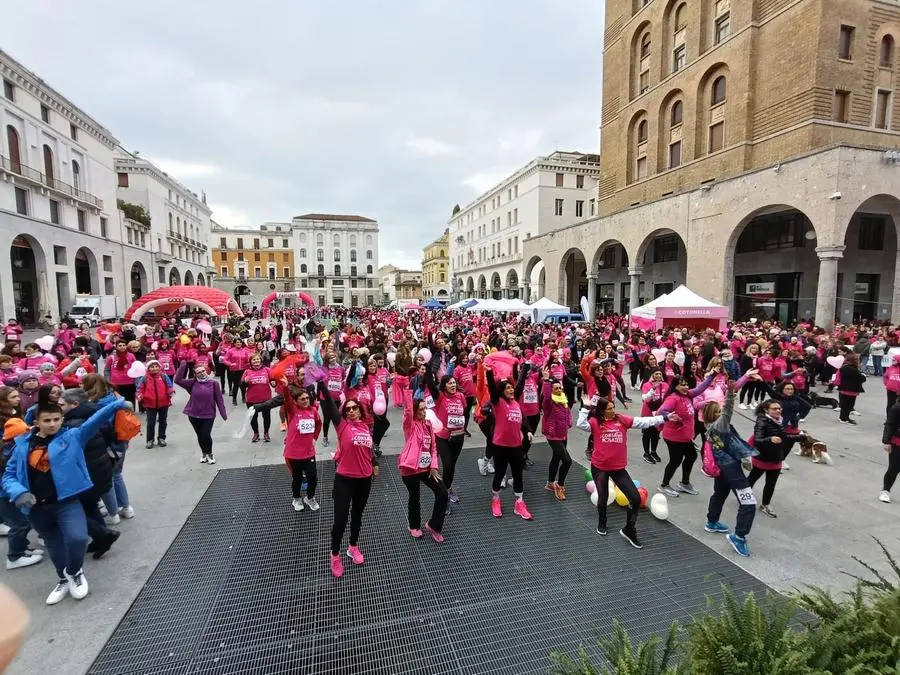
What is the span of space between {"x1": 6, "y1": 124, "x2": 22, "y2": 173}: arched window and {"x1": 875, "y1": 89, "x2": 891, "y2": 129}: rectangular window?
4994 centimetres

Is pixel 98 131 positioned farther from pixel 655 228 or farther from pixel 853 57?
pixel 853 57

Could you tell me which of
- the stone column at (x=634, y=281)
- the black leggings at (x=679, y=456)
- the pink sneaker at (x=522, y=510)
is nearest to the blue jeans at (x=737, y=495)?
the black leggings at (x=679, y=456)

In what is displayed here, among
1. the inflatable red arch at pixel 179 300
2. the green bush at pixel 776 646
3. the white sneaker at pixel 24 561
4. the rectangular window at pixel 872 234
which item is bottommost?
the white sneaker at pixel 24 561

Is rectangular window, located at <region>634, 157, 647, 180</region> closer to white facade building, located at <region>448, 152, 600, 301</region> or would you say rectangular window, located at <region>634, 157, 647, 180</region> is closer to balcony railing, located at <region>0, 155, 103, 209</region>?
white facade building, located at <region>448, 152, 600, 301</region>

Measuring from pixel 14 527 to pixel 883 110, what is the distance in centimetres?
3396

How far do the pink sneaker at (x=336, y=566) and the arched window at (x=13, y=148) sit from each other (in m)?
38.2

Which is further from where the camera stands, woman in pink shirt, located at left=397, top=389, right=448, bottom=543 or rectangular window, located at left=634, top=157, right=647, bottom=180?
rectangular window, located at left=634, top=157, right=647, bottom=180

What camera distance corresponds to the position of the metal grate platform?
329 cm

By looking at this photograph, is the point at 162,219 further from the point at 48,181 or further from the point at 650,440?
the point at 650,440

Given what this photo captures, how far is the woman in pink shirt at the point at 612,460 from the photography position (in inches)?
186

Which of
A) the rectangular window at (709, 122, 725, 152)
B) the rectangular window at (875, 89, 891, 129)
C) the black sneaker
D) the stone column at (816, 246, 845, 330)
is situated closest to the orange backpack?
the black sneaker

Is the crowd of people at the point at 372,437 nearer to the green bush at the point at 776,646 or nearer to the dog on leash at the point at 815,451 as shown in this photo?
the dog on leash at the point at 815,451

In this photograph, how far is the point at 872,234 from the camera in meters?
22.4

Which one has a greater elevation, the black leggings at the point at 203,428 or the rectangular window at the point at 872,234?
the rectangular window at the point at 872,234
